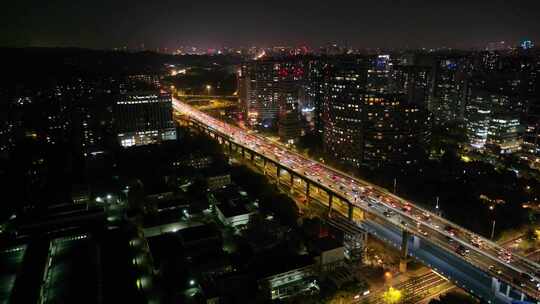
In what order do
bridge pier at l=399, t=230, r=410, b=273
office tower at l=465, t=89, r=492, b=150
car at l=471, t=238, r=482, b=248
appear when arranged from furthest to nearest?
office tower at l=465, t=89, r=492, b=150 < bridge pier at l=399, t=230, r=410, b=273 < car at l=471, t=238, r=482, b=248

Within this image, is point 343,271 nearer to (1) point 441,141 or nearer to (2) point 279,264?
(2) point 279,264

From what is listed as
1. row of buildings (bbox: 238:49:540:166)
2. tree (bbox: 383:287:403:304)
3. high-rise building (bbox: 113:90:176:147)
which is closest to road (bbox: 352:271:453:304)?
tree (bbox: 383:287:403:304)

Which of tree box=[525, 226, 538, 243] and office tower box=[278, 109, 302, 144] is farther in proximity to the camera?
office tower box=[278, 109, 302, 144]

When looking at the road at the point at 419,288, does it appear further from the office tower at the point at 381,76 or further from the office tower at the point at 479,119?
the office tower at the point at 381,76

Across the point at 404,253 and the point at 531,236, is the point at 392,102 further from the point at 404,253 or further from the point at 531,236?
the point at 404,253

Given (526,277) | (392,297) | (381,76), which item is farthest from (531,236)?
(381,76)

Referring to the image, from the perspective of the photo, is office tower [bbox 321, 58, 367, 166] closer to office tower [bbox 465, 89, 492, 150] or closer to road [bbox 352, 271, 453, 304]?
office tower [bbox 465, 89, 492, 150]

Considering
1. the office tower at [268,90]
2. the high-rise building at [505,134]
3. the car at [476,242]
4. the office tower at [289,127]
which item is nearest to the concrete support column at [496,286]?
the car at [476,242]

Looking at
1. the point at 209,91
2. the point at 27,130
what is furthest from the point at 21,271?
the point at 209,91
